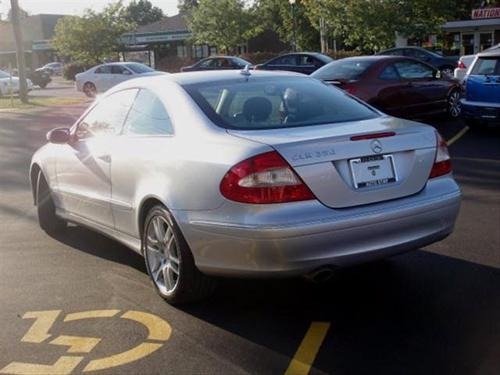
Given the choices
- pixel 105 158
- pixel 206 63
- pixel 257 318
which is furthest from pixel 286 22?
pixel 257 318

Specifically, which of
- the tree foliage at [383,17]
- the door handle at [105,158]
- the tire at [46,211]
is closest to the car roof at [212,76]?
the door handle at [105,158]

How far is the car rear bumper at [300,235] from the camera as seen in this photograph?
3.86m

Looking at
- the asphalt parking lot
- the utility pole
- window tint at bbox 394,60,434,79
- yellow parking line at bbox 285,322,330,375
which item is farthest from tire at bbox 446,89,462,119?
the utility pole

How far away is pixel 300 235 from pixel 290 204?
187 mm

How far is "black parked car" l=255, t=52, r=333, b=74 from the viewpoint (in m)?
22.9

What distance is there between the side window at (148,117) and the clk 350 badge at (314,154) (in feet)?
3.43

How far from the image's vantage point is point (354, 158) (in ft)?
13.4

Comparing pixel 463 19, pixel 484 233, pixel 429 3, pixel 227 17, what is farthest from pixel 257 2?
pixel 484 233

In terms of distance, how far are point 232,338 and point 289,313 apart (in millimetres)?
510

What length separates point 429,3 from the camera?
29.6m

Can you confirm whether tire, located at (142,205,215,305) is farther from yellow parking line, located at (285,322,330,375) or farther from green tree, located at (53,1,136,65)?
green tree, located at (53,1,136,65)

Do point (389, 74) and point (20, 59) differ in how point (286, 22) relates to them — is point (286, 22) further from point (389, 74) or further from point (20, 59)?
point (389, 74)

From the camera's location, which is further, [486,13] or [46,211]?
[486,13]

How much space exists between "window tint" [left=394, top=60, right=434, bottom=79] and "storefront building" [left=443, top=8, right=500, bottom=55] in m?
29.3
